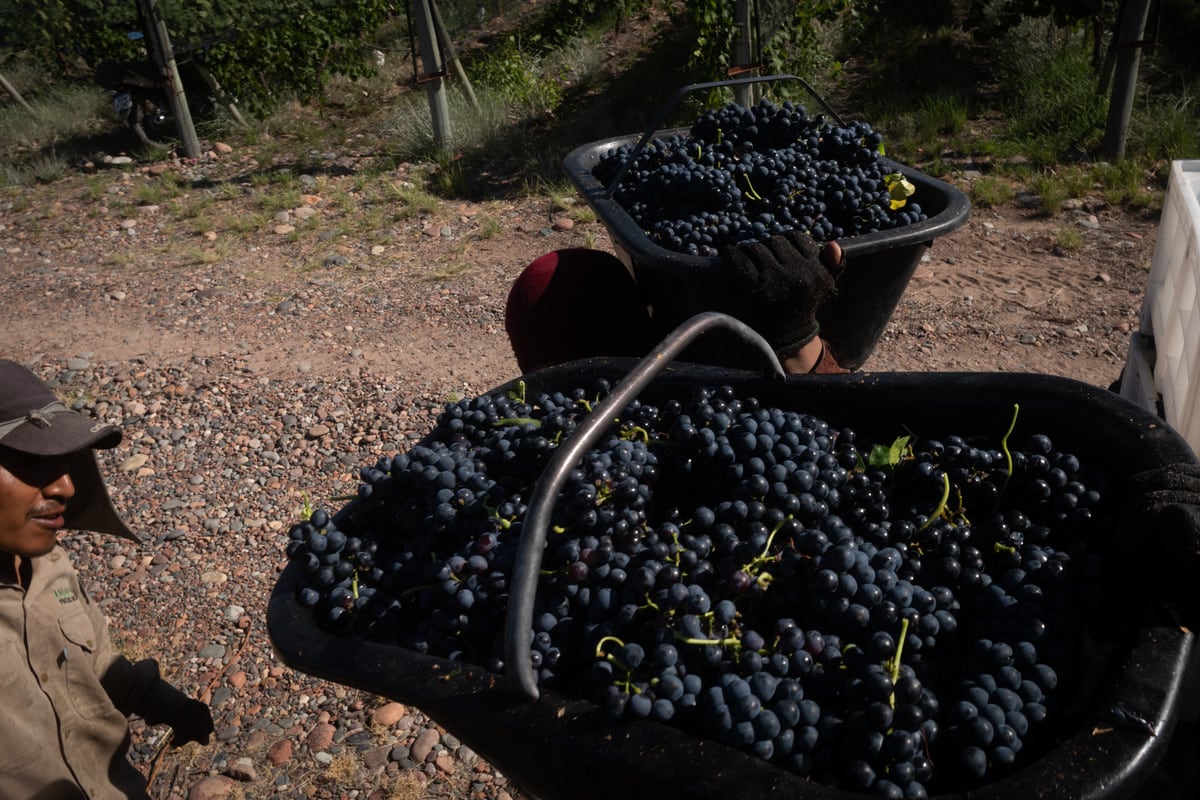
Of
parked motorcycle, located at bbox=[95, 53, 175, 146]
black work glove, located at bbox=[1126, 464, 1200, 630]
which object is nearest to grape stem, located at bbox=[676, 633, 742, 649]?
black work glove, located at bbox=[1126, 464, 1200, 630]

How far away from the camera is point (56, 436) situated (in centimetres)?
161

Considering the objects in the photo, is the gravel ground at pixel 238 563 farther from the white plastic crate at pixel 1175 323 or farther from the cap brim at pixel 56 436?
the white plastic crate at pixel 1175 323

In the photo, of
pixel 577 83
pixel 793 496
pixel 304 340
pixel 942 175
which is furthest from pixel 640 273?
pixel 577 83

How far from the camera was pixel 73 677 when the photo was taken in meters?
1.66

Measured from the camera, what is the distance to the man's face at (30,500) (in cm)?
156

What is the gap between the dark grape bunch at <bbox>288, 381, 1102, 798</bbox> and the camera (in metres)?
0.93

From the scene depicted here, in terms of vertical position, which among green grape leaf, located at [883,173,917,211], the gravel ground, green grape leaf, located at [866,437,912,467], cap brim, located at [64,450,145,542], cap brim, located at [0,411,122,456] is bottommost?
the gravel ground

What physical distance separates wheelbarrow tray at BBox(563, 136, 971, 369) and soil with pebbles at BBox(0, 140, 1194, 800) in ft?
3.77

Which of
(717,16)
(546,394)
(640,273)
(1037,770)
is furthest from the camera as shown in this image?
(717,16)

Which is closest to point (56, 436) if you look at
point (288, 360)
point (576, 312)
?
point (576, 312)

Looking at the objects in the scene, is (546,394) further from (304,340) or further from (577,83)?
(577,83)

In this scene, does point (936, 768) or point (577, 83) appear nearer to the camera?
point (936, 768)

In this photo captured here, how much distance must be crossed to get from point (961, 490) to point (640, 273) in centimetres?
111

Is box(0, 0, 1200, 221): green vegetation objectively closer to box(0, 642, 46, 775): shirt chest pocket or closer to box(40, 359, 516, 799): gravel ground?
box(40, 359, 516, 799): gravel ground
